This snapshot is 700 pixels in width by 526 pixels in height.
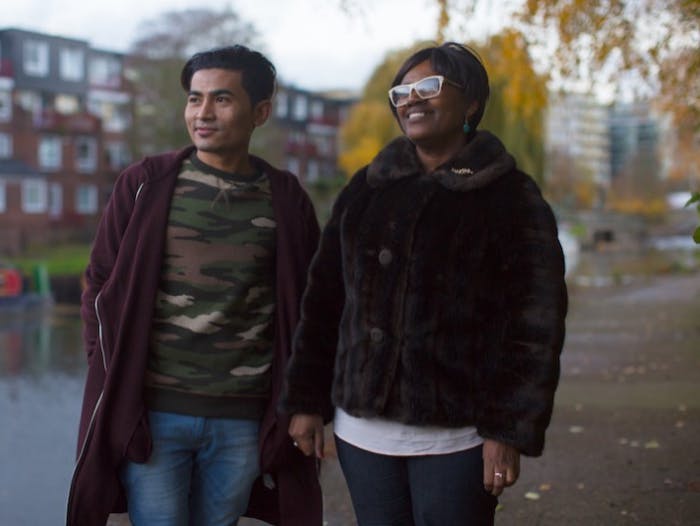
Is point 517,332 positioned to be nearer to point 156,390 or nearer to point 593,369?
point 156,390

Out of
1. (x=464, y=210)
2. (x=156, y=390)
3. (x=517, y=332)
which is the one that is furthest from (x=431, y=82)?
(x=156, y=390)

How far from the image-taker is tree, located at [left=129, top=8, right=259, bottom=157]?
45.8m

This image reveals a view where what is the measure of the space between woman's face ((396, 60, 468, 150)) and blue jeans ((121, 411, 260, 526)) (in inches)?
41.9

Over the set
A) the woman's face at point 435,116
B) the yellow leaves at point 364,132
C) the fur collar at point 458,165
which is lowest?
the fur collar at point 458,165

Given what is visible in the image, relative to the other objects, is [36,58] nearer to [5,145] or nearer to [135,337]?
[5,145]

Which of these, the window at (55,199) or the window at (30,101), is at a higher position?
the window at (30,101)

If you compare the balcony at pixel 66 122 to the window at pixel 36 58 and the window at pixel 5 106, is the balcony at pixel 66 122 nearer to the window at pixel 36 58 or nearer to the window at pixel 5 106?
the window at pixel 5 106

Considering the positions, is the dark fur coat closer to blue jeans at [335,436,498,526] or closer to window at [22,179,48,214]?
blue jeans at [335,436,498,526]

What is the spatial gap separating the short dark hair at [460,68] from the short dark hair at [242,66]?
549 millimetres

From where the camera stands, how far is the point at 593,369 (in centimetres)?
1097

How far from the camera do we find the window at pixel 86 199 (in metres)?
54.3

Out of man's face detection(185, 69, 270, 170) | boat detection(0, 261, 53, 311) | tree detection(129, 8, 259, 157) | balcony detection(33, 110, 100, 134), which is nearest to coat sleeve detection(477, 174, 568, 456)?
man's face detection(185, 69, 270, 170)

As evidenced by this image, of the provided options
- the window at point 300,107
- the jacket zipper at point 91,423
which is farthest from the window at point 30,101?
the jacket zipper at point 91,423

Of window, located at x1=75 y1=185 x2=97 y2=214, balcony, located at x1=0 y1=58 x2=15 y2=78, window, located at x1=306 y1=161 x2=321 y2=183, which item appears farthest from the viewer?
window, located at x1=306 y1=161 x2=321 y2=183
